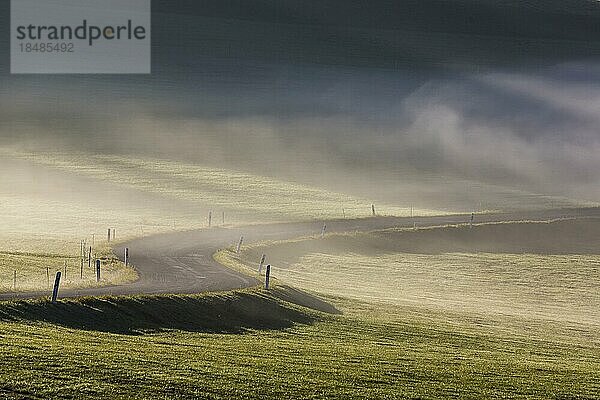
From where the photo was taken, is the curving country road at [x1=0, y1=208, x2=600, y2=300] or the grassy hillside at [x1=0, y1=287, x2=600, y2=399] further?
the curving country road at [x1=0, y1=208, x2=600, y2=300]

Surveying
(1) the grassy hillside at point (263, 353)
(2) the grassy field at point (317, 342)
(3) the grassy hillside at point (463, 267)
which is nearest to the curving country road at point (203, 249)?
(2) the grassy field at point (317, 342)

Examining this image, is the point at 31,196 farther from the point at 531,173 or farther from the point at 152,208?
the point at 531,173

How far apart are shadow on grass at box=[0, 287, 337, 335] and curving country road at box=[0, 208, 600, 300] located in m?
1.55

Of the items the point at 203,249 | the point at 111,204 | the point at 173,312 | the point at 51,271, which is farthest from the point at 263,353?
the point at 111,204

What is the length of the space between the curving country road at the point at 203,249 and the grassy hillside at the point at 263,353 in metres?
2.40

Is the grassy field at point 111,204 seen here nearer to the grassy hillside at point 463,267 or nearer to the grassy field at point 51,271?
the grassy field at point 51,271

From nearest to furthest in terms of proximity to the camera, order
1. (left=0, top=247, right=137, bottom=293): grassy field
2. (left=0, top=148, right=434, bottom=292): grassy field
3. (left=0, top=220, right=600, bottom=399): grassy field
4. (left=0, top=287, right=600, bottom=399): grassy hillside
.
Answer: (left=0, top=287, right=600, bottom=399): grassy hillside → (left=0, top=220, right=600, bottom=399): grassy field → (left=0, top=247, right=137, bottom=293): grassy field → (left=0, top=148, right=434, bottom=292): grassy field

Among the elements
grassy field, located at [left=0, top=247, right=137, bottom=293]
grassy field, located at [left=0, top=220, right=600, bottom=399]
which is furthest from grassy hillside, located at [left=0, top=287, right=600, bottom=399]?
grassy field, located at [left=0, top=247, right=137, bottom=293]

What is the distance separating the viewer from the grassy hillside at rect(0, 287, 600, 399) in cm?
1817

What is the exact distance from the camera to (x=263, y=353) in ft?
73.5

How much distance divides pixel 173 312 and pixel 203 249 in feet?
74.1

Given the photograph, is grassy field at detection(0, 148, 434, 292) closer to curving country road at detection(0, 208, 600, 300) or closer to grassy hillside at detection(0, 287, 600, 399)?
curving country road at detection(0, 208, 600, 300)

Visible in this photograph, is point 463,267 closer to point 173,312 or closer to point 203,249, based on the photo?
point 203,249

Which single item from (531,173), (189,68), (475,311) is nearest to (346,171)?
(531,173)
